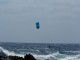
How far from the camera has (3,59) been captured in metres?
24.8

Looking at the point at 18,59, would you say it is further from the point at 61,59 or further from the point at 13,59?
the point at 61,59

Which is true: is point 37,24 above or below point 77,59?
above

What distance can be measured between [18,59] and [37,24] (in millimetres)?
2756

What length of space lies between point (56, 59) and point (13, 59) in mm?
13429

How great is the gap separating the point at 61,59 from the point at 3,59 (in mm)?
14288

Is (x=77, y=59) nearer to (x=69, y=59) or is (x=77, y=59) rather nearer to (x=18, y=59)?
(x=69, y=59)

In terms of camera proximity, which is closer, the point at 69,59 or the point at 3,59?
the point at 3,59

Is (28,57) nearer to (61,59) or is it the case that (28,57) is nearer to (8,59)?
(8,59)

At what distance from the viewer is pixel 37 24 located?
25.7m

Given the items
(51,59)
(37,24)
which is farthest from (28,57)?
(51,59)

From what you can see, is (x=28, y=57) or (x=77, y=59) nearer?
(x=28, y=57)

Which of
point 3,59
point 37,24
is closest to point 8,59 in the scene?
point 3,59

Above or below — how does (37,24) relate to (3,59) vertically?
above

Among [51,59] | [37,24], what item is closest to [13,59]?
[37,24]
